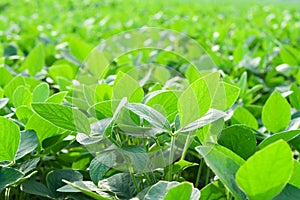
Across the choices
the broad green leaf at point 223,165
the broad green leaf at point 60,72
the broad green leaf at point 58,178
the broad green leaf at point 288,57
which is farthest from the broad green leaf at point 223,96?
the broad green leaf at point 288,57

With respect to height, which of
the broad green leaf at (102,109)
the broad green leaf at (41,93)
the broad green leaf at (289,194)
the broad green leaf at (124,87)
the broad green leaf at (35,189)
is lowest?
the broad green leaf at (35,189)

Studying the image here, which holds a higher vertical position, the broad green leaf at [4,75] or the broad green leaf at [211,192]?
the broad green leaf at [4,75]

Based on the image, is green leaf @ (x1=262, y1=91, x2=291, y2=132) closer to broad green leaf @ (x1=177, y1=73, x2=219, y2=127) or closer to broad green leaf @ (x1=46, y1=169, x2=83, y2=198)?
broad green leaf @ (x1=177, y1=73, x2=219, y2=127)

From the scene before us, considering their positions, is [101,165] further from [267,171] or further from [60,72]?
[60,72]

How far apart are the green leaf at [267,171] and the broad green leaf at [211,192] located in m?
0.19

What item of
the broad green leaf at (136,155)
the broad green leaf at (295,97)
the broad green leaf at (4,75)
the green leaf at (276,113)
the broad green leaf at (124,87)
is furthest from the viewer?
the broad green leaf at (4,75)

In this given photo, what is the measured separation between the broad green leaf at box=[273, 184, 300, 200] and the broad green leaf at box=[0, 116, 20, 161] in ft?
1.45

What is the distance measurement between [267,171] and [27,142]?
18.9 inches

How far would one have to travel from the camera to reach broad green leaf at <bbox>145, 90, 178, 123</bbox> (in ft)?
2.79

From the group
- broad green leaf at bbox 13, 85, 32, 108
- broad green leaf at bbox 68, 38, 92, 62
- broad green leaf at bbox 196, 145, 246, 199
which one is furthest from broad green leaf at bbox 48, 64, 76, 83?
broad green leaf at bbox 196, 145, 246, 199

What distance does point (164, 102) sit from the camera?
2.83ft

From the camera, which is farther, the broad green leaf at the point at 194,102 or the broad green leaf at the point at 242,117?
the broad green leaf at the point at 242,117

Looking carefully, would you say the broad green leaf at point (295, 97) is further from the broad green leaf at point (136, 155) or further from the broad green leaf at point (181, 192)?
the broad green leaf at point (181, 192)

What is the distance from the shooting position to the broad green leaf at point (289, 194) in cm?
67
